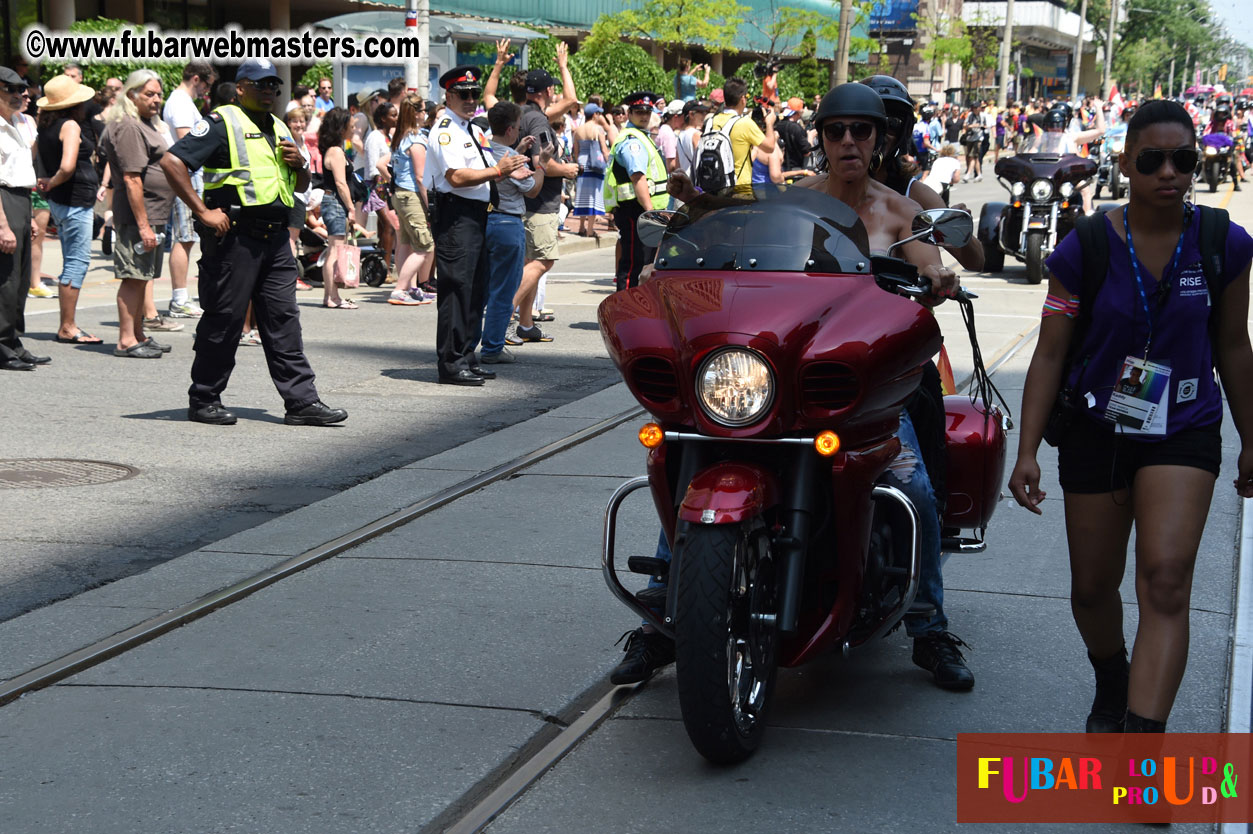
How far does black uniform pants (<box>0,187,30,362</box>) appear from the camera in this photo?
33.9 feet

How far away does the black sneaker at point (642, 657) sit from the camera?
4605 mm

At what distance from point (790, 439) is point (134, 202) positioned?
819cm

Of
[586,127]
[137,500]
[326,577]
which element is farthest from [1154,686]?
[586,127]

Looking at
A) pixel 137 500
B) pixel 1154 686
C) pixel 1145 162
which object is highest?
pixel 1145 162

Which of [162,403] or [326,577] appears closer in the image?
[326,577]

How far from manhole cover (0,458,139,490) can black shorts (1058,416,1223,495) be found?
4.96 metres

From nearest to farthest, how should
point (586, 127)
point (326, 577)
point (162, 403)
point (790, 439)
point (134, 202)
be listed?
point (790, 439) < point (326, 577) < point (162, 403) < point (134, 202) < point (586, 127)

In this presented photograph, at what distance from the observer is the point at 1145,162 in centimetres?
380

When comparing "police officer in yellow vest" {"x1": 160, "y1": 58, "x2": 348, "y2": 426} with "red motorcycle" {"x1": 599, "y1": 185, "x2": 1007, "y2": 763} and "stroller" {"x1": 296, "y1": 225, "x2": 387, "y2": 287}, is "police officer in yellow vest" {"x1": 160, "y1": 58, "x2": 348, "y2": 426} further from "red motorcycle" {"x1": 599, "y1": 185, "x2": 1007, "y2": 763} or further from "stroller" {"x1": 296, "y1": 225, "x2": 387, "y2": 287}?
"stroller" {"x1": 296, "y1": 225, "x2": 387, "y2": 287}

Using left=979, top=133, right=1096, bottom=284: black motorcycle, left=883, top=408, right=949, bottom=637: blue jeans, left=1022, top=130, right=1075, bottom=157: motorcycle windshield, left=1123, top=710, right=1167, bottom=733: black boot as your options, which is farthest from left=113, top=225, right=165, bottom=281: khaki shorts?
left=1022, top=130, right=1075, bottom=157: motorcycle windshield

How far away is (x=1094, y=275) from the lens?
3912mm

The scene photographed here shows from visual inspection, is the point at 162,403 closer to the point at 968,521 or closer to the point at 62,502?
the point at 62,502

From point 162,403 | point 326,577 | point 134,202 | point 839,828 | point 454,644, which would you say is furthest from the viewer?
point 134,202

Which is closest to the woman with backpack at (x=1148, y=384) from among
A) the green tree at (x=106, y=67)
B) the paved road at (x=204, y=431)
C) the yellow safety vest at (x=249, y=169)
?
the paved road at (x=204, y=431)
